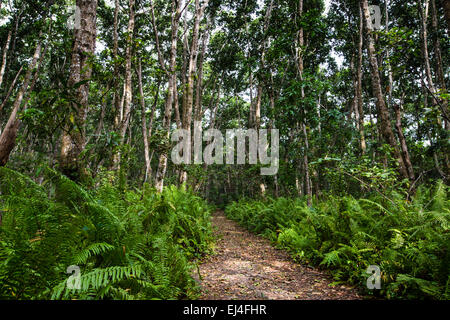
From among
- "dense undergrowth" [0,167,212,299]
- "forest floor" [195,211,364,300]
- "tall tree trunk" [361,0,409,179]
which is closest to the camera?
"dense undergrowth" [0,167,212,299]

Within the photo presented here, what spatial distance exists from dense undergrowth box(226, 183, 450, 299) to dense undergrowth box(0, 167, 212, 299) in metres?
2.41

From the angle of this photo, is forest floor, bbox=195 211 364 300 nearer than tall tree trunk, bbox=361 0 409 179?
Yes

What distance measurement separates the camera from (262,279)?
3.70 m

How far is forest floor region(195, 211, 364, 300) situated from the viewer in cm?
309

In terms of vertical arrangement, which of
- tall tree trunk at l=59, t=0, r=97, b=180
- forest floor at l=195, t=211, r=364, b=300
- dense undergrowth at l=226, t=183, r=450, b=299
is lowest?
forest floor at l=195, t=211, r=364, b=300

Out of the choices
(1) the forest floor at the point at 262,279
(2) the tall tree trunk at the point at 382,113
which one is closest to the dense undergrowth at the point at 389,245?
(1) the forest floor at the point at 262,279

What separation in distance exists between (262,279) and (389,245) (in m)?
1.95

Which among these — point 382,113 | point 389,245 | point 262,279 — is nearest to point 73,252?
point 262,279

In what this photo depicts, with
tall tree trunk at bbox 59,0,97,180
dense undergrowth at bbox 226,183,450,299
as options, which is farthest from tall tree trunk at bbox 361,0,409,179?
tall tree trunk at bbox 59,0,97,180

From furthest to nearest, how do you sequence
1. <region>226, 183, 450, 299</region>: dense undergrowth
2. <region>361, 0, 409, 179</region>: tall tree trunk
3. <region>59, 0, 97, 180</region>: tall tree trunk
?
<region>361, 0, 409, 179</region>: tall tree trunk, <region>59, 0, 97, 180</region>: tall tree trunk, <region>226, 183, 450, 299</region>: dense undergrowth

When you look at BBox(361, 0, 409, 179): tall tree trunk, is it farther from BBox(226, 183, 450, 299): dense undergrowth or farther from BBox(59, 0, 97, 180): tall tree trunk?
BBox(59, 0, 97, 180): tall tree trunk

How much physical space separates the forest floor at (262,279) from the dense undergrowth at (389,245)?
265mm

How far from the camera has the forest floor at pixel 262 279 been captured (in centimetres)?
309
